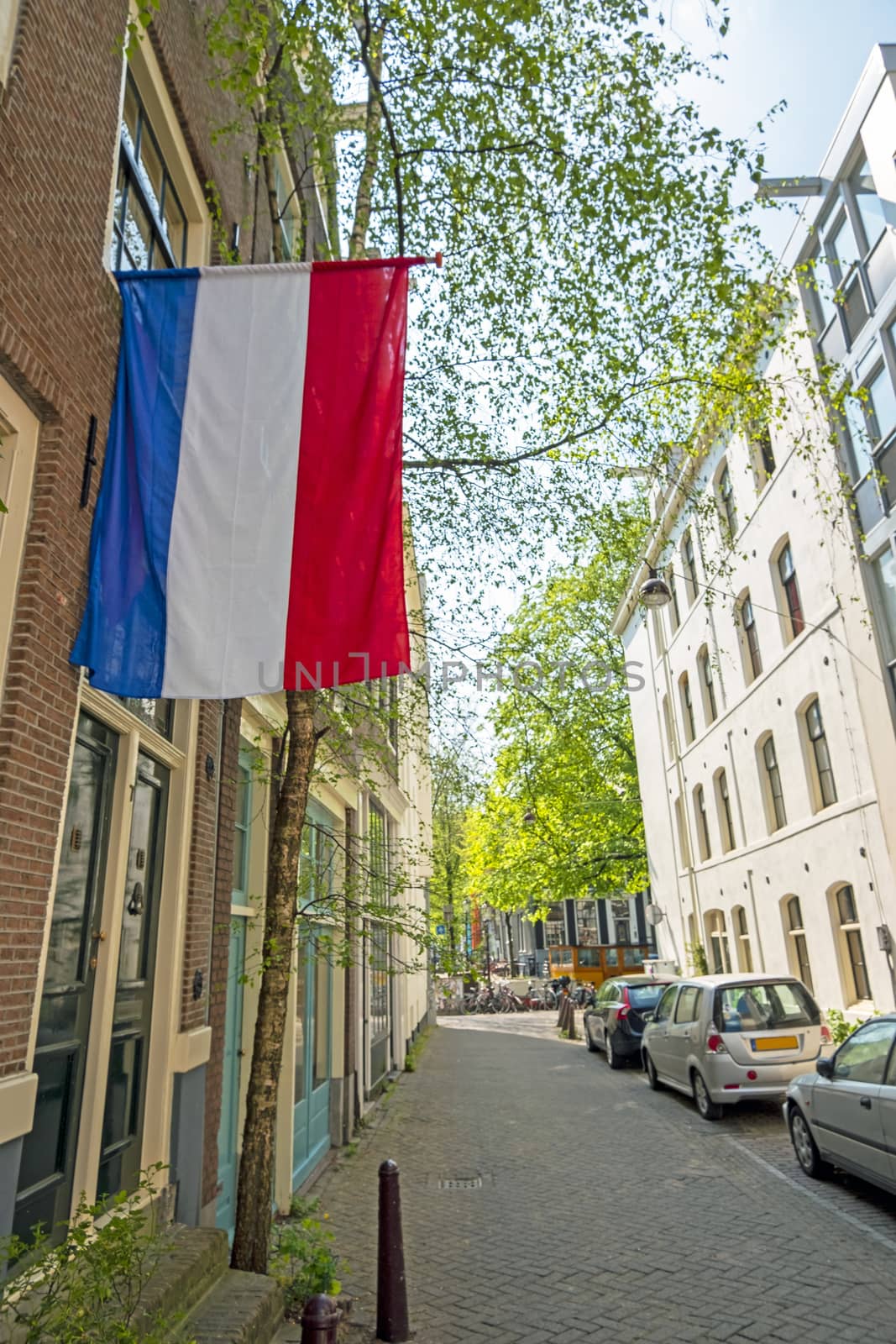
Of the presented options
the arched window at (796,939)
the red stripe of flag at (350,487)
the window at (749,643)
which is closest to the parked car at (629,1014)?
the arched window at (796,939)

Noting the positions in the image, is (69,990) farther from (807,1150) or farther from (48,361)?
(807,1150)

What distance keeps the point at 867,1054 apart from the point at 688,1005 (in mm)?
5201

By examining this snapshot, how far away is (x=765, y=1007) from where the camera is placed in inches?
415

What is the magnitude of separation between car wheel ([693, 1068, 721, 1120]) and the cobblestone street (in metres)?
0.15

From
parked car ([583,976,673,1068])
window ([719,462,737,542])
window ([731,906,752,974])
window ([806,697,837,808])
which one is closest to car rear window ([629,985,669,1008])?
parked car ([583,976,673,1068])

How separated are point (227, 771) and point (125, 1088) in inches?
96.6

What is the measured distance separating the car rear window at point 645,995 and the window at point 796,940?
2.52 metres

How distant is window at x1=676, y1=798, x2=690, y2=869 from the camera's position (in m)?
23.9

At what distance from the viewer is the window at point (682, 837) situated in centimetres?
2392

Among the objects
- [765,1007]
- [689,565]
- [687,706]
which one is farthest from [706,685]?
[765,1007]

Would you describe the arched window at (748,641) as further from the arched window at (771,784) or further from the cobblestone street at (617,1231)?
the cobblestone street at (617,1231)

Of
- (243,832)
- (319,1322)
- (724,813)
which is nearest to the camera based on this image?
→ (319,1322)

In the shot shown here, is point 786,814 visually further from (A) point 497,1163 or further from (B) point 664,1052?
(A) point 497,1163

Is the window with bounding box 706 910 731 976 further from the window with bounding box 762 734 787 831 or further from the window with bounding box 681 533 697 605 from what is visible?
the window with bounding box 681 533 697 605
